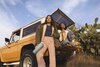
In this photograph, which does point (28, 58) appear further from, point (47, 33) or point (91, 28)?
point (91, 28)

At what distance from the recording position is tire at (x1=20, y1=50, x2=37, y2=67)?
950 centimetres

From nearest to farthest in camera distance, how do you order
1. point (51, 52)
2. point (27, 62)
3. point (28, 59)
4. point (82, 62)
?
point (51, 52) < point (82, 62) < point (28, 59) < point (27, 62)

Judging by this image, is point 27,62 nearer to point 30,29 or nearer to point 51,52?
point 51,52

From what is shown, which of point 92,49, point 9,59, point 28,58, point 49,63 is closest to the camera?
point 49,63

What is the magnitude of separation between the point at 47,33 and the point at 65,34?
0.68 metres

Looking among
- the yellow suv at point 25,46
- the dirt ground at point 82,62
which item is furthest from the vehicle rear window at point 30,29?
the dirt ground at point 82,62

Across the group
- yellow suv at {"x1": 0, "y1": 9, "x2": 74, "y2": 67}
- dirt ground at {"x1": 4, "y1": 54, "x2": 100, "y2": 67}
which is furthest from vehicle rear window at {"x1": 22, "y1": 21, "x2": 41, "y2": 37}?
dirt ground at {"x1": 4, "y1": 54, "x2": 100, "y2": 67}

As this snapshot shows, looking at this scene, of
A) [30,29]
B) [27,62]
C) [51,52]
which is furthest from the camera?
[30,29]

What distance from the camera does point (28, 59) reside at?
9898 mm

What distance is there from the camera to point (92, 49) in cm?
1057

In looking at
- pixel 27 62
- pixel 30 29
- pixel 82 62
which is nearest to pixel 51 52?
pixel 82 62

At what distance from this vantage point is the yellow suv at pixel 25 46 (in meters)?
9.84

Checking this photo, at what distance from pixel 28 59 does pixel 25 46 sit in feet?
2.56

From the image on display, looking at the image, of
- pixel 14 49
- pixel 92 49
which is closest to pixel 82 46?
pixel 92 49
